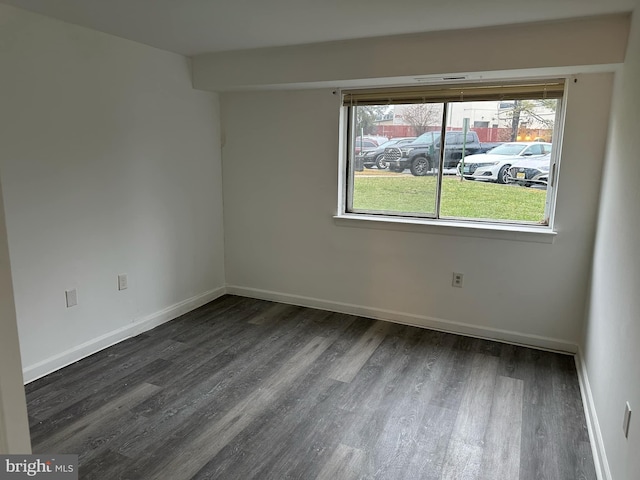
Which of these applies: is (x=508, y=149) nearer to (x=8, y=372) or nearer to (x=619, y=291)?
(x=619, y=291)

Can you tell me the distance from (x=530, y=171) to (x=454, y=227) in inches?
26.4

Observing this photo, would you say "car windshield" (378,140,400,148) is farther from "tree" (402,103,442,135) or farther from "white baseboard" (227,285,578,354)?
"white baseboard" (227,285,578,354)

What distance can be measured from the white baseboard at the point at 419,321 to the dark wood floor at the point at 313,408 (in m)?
0.09

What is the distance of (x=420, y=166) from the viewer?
3.58m

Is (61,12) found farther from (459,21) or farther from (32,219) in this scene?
(459,21)

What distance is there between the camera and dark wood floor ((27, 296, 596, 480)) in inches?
80.4

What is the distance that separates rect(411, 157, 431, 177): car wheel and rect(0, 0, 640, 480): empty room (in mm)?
18

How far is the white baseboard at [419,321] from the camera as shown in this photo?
324 cm

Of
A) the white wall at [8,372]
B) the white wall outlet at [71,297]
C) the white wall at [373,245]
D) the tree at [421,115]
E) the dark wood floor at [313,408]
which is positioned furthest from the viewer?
the tree at [421,115]

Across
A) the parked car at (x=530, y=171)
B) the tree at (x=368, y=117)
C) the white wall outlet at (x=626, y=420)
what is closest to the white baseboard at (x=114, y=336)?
the tree at (x=368, y=117)

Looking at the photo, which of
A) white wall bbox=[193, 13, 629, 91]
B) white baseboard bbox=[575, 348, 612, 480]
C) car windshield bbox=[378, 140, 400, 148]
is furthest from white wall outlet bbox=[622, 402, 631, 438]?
car windshield bbox=[378, 140, 400, 148]

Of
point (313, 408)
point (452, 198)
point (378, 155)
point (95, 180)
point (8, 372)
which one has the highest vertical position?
point (378, 155)

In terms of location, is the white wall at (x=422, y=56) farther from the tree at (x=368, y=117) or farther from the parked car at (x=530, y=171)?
the parked car at (x=530, y=171)

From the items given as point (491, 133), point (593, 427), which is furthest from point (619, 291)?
point (491, 133)
